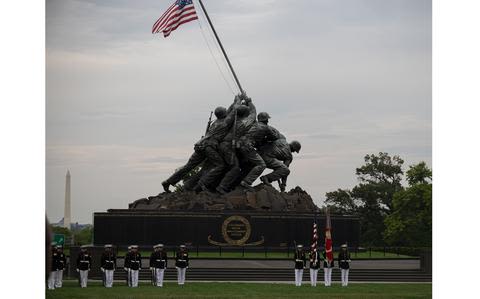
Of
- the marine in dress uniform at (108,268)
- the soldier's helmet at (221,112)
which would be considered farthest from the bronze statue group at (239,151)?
the marine in dress uniform at (108,268)

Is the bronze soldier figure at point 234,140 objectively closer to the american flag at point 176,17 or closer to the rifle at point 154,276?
the american flag at point 176,17

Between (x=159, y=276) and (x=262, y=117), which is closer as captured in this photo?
(x=159, y=276)

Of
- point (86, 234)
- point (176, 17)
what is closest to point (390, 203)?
point (86, 234)

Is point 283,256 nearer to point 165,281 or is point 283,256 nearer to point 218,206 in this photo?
point 218,206

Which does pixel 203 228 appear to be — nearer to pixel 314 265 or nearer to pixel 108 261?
pixel 314 265

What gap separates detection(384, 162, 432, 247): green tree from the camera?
54906 millimetres

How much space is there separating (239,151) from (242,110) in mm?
1855

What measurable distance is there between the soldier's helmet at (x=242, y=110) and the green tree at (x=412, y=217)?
20400 mm

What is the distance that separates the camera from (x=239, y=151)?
3769 centimetres

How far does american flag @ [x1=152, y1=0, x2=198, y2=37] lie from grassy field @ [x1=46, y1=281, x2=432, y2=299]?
384 inches

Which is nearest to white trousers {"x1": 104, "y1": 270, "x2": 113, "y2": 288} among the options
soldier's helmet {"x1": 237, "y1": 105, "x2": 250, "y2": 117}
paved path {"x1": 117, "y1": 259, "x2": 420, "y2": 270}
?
paved path {"x1": 117, "y1": 259, "x2": 420, "y2": 270}

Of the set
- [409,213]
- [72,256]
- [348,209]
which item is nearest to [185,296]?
[72,256]

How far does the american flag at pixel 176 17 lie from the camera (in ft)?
99.5

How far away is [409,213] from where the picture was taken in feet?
185
